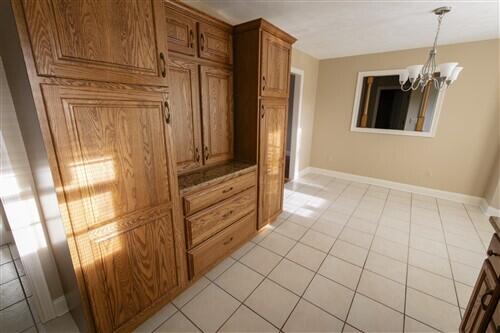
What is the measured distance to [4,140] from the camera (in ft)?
4.00

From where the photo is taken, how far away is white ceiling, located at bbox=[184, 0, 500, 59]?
2061 mm

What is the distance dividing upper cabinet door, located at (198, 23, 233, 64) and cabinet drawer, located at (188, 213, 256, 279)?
5.36 feet

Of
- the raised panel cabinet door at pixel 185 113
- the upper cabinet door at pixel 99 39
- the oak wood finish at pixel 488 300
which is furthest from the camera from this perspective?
the raised panel cabinet door at pixel 185 113

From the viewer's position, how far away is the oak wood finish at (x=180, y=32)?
1598 mm

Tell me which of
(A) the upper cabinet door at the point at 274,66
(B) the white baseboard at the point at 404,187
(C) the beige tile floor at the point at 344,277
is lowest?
(C) the beige tile floor at the point at 344,277

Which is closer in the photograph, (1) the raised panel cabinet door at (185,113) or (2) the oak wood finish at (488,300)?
(2) the oak wood finish at (488,300)

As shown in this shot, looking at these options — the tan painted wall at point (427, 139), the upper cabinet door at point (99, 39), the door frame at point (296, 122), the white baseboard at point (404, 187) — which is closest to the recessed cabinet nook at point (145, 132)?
the upper cabinet door at point (99, 39)

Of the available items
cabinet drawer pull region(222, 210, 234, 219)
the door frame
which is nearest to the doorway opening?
the door frame

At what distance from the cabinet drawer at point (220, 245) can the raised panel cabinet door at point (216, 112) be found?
2.37 ft

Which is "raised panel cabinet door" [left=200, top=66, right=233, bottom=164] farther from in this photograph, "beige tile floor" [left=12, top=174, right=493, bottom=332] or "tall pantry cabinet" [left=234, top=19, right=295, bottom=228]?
"beige tile floor" [left=12, top=174, right=493, bottom=332]

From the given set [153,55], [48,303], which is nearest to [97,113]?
[153,55]

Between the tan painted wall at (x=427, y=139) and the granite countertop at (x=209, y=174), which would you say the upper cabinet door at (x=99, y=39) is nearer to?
the granite countertop at (x=209, y=174)

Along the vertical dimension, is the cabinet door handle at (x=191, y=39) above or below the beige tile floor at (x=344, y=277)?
above

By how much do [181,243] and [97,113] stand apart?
3.44 ft
